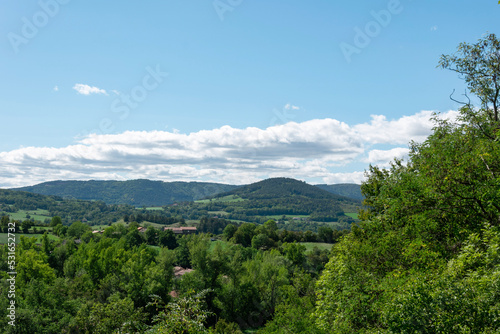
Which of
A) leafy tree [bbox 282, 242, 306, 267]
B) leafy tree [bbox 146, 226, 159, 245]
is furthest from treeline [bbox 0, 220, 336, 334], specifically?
leafy tree [bbox 146, 226, 159, 245]

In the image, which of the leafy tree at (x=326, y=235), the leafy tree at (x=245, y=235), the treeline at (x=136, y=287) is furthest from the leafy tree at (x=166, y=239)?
the leafy tree at (x=326, y=235)

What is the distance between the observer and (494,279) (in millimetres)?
9602

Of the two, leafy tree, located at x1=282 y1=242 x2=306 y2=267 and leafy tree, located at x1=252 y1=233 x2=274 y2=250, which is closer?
leafy tree, located at x1=282 y1=242 x2=306 y2=267

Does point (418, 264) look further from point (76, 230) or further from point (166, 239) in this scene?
point (76, 230)

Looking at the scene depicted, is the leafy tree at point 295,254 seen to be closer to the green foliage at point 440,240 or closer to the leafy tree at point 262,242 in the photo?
the leafy tree at point 262,242

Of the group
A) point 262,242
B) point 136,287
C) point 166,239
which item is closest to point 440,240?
point 136,287

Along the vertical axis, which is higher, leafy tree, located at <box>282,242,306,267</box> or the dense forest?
the dense forest

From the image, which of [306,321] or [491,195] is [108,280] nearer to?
[306,321]

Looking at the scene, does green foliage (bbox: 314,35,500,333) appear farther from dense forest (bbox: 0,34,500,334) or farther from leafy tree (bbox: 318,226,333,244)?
leafy tree (bbox: 318,226,333,244)

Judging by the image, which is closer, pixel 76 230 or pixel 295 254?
pixel 295 254

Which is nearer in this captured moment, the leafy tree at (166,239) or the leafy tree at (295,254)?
the leafy tree at (295,254)

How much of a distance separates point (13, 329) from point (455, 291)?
118 ft

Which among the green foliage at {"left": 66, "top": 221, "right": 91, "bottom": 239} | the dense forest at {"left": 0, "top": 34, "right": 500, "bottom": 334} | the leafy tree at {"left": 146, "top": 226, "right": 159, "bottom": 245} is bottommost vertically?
the leafy tree at {"left": 146, "top": 226, "right": 159, "bottom": 245}

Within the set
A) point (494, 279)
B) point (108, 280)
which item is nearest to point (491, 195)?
point (494, 279)
